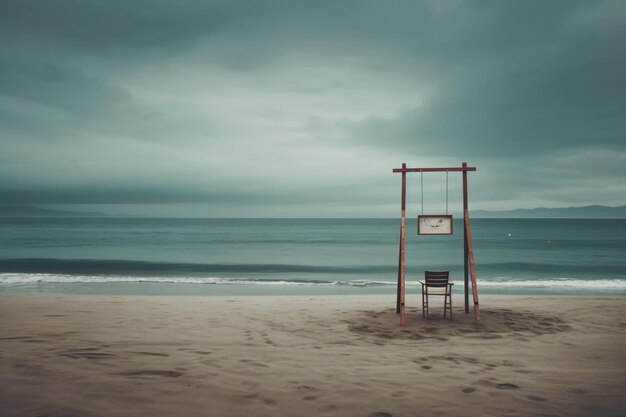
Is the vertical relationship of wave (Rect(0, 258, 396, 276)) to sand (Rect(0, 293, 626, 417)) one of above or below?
below

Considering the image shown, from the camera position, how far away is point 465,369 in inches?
241

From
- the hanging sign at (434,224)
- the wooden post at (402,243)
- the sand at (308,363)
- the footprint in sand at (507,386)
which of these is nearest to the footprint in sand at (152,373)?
the sand at (308,363)

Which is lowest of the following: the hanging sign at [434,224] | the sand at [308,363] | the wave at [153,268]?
the wave at [153,268]

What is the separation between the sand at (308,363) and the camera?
466 cm

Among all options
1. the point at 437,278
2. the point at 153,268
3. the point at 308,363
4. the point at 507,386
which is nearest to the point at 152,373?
the point at 308,363

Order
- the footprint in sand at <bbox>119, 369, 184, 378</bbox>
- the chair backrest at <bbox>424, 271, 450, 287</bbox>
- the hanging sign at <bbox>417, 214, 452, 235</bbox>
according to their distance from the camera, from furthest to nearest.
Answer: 1. the hanging sign at <bbox>417, 214, 452, 235</bbox>
2. the chair backrest at <bbox>424, 271, 450, 287</bbox>
3. the footprint in sand at <bbox>119, 369, 184, 378</bbox>

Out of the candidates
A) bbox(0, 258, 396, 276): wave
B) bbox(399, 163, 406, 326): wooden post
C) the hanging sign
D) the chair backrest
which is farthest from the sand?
bbox(0, 258, 396, 276): wave

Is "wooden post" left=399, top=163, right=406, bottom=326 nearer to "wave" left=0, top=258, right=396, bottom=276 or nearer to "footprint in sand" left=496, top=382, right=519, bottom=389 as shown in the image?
"footprint in sand" left=496, top=382, right=519, bottom=389

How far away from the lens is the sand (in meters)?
4.66

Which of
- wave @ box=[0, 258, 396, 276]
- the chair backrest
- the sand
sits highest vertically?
the chair backrest

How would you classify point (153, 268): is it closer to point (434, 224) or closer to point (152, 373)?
point (434, 224)

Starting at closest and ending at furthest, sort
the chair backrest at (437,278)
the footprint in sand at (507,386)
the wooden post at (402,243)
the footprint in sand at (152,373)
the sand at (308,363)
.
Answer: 1. the sand at (308,363)
2. the footprint in sand at (507,386)
3. the footprint in sand at (152,373)
4. the wooden post at (402,243)
5. the chair backrest at (437,278)

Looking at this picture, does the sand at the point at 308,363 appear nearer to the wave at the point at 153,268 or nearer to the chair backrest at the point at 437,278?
the chair backrest at the point at 437,278

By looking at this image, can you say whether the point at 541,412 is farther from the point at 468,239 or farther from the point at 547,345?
the point at 468,239
